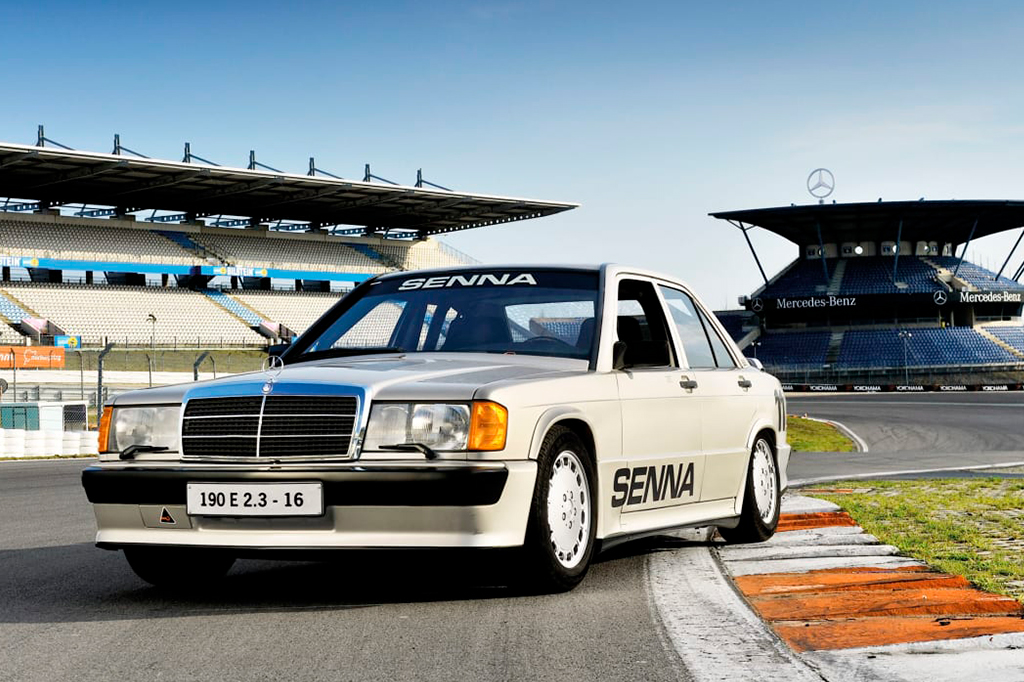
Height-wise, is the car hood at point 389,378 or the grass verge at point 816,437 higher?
the car hood at point 389,378

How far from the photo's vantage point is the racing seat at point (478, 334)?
6352mm

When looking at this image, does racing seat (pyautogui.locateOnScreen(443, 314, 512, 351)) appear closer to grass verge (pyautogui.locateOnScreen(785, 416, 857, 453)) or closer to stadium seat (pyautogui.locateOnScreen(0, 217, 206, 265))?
grass verge (pyautogui.locateOnScreen(785, 416, 857, 453))

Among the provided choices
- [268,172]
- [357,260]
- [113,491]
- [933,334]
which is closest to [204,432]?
[113,491]

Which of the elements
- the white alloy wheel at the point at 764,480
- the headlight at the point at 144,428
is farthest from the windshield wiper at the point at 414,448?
the white alloy wheel at the point at 764,480

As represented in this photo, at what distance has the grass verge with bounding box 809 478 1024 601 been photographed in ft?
19.6

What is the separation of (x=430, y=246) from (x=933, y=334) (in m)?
29.9

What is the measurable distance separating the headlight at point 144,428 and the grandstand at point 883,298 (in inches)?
2531

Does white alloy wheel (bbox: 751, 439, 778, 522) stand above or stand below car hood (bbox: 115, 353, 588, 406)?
below

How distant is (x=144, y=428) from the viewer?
556cm

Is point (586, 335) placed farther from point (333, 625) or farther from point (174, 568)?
point (174, 568)

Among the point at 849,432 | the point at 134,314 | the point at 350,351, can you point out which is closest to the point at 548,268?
the point at 350,351

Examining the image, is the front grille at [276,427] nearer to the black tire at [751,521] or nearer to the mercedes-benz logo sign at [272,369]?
the mercedes-benz logo sign at [272,369]

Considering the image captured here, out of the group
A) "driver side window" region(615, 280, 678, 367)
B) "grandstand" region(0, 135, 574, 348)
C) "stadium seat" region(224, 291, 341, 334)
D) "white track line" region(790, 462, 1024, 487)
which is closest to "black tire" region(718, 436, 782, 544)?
"driver side window" region(615, 280, 678, 367)

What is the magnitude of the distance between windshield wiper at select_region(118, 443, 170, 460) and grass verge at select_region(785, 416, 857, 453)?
23870 millimetres
